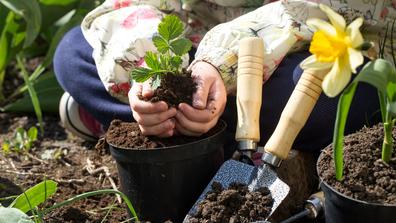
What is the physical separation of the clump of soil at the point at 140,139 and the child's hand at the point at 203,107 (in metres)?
0.01

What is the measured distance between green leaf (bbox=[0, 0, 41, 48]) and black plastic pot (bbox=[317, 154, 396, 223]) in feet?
3.80

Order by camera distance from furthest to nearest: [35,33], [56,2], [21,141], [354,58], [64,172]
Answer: [56,2] → [35,33] → [21,141] → [64,172] → [354,58]

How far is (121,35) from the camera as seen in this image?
5.70 feet

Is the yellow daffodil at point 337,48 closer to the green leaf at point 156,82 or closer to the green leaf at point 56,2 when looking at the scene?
the green leaf at point 156,82

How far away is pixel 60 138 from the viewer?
2.15 m

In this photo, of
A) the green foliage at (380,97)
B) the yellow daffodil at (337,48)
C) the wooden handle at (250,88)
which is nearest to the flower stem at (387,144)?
the green foliage at (380,97)

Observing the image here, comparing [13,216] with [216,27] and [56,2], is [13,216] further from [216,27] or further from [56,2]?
[56,2]

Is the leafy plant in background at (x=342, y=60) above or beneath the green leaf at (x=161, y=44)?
above

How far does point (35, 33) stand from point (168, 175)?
0.91 m

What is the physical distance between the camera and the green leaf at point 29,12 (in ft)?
6.89

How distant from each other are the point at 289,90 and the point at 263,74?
6cm

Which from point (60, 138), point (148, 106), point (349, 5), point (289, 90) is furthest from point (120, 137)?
point (60, 138)

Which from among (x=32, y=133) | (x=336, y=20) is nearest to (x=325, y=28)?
(x=336, y=20)

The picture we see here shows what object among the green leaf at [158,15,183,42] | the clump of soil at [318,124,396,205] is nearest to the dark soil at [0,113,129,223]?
the green leaf at [158,15,183,42]
